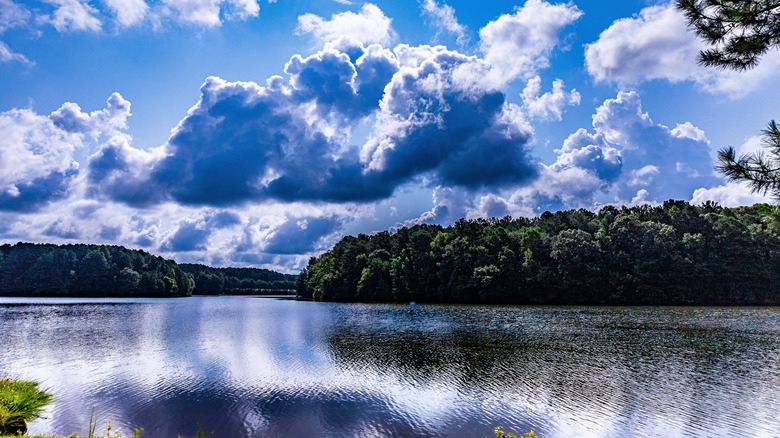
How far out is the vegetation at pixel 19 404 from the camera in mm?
13712


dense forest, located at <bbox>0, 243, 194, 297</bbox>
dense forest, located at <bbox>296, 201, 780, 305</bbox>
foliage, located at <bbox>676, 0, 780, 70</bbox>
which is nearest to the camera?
foliage, located at <bbox>676, 0, 780, 70</bbox>

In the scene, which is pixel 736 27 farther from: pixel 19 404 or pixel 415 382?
pixel 19 404

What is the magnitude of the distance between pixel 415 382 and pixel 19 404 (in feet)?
54.8

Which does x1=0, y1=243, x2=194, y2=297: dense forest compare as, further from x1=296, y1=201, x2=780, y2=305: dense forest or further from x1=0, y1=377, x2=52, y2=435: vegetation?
x1=0, y1=377, x2=52, y2=435: vegetation

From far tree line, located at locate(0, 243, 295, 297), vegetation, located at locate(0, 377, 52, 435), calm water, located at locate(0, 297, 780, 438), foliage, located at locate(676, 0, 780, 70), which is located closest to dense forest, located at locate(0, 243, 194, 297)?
far tree line, located at locate(0, 243, 295, 297)

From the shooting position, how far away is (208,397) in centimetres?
2089

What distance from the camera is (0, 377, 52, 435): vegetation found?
45.0 feet

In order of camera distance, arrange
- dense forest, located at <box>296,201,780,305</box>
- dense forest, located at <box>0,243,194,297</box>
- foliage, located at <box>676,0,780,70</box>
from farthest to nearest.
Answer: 1. dense forest, located at <box>0,243,194,297</box>
2. dense forest, located at <box>296,201,780,305</box>
3. foliage, located at <box>676,0,780,70</box>

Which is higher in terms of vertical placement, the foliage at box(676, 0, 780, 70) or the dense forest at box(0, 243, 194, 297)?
the foliage at box(676, 0, 780, 70)

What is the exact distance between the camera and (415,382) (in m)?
23.5

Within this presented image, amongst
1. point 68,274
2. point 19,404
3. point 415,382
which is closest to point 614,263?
point 415,382

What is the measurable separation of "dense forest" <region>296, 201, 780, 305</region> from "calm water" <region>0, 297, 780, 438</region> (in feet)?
185

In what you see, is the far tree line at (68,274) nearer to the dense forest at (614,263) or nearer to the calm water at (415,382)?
the dense forest at (614,263)

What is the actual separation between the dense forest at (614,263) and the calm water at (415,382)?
5640cm
